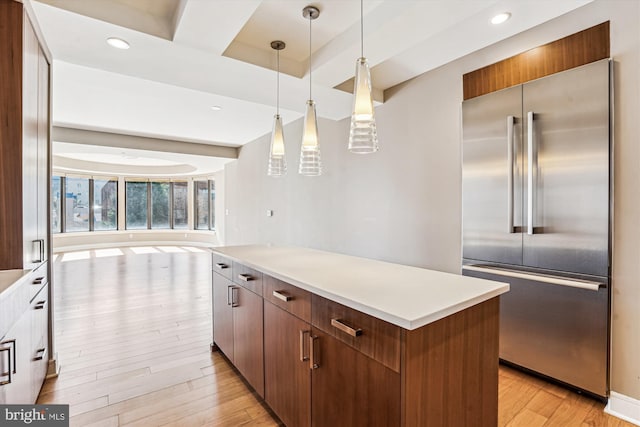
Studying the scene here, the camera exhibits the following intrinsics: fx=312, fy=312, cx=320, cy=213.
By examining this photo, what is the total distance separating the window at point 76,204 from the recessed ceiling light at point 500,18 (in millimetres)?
11548

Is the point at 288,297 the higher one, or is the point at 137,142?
the point at 137,142

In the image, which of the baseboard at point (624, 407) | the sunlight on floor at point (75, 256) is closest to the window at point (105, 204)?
the sunlight on floor at point (75, 256)

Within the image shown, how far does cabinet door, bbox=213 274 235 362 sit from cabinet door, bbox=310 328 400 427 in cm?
114

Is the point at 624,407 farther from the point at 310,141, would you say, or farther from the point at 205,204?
the point at 205,204

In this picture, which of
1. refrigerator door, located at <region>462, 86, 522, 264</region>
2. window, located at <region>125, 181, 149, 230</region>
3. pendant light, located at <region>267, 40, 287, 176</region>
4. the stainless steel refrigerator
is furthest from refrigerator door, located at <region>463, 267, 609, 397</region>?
window, located at <region>125, 181, 149, 230</region>

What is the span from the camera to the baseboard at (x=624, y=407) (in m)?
1.86

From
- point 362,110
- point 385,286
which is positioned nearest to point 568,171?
point 362,110

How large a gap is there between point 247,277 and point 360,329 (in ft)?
3.66

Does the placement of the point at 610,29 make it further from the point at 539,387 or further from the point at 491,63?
the point at 539,387

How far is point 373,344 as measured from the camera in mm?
1211

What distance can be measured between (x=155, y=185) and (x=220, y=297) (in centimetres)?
995

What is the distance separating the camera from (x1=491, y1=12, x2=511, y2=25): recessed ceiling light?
2.04 meters

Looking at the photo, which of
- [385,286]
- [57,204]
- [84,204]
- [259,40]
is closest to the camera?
[385,286]

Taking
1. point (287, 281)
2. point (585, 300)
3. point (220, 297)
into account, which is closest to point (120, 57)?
point (220, 297)
